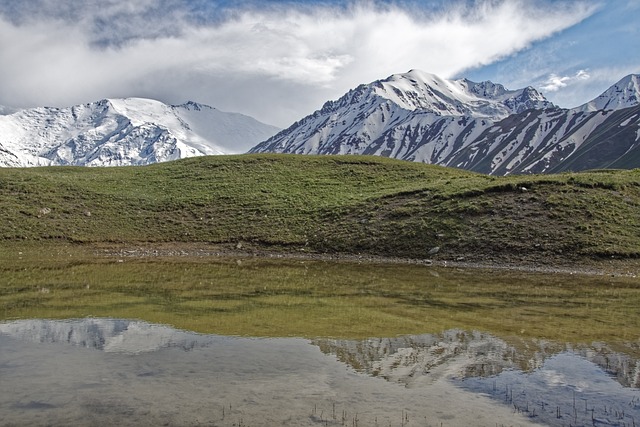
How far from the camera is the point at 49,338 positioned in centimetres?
1608

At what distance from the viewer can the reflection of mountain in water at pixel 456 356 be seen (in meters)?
13.4

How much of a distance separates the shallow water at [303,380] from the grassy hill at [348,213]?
27652 mm

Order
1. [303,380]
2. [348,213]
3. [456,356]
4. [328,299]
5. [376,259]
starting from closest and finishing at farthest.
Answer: [303,380] → [456,356] → [328,299] → [376,259] → [348,213]

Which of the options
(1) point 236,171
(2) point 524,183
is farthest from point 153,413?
(1) point 236,171

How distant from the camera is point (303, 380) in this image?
12453 mm

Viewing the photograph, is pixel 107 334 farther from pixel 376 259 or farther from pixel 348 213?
pixel 348 213

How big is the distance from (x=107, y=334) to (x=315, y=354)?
7315mm

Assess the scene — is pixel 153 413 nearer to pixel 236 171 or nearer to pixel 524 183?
pixel 524 183

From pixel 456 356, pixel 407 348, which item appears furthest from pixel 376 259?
pixel 456 356

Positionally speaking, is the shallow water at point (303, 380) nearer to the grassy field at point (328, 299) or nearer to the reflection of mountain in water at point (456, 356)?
the reflection of mountain in water at point (456, 356)

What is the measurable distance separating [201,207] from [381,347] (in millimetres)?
45789

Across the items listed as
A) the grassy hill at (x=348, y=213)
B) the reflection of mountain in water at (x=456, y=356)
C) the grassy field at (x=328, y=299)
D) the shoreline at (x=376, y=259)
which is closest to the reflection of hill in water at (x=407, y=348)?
the reflection of mountain in water at (x=456, y=356)

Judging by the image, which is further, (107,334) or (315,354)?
(107,334)

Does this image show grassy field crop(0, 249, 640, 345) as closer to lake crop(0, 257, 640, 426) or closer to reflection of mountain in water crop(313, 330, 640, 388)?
lake crop(0, 257, 640, 426)
